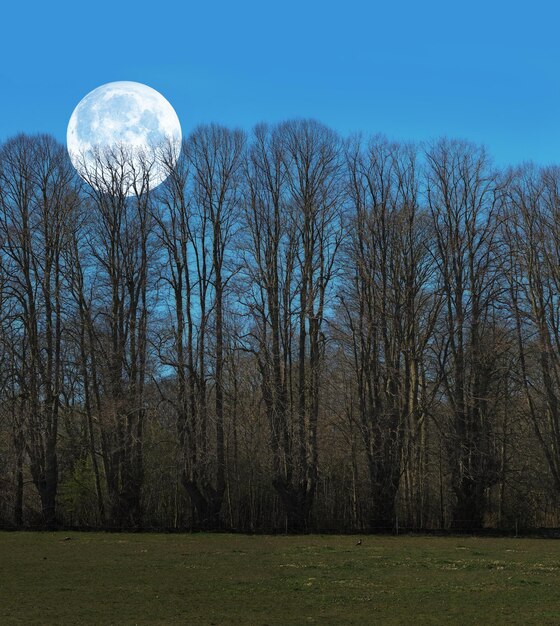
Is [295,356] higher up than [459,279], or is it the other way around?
[459,279]

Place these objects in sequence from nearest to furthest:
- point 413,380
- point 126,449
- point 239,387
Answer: point 126,449 < point 413,380 < point 239,387

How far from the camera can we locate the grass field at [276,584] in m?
11.1

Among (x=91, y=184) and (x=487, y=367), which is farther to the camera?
(x=91, y=184)

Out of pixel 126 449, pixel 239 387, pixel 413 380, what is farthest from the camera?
pixel 239 387

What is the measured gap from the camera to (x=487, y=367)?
33.6 m

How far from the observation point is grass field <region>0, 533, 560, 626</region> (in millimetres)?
11148

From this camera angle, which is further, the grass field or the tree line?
the tree line

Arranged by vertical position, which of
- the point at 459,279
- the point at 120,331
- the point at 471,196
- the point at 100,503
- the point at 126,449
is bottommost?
the point at 100,503

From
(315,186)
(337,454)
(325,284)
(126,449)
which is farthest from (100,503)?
(315,186)

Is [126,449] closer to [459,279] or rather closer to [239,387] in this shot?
[239,387]

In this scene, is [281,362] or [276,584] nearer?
[276,584]

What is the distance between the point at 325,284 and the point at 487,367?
26.1 ft

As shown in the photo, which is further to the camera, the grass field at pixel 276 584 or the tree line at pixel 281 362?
the tree line at pixel 281 362

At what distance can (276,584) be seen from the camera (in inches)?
566
